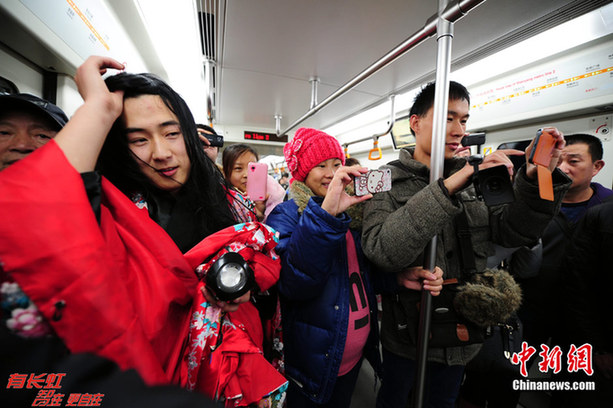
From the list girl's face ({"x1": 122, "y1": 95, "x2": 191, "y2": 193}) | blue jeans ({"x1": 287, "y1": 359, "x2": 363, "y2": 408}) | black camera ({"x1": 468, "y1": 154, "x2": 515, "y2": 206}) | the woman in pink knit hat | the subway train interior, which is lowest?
blue jeans ({"x1": 287, "y1": 359, "x2": 363, "y2": 408})

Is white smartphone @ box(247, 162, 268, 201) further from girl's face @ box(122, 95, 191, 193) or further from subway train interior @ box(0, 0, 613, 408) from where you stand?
girl's face @ box(122, 95, 191, 193)

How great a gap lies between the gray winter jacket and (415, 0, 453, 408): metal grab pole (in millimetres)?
93

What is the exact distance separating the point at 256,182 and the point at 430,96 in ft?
4.16

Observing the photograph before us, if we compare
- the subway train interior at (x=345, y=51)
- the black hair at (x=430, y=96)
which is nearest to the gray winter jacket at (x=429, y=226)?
the black hair at (x=430, y=96)

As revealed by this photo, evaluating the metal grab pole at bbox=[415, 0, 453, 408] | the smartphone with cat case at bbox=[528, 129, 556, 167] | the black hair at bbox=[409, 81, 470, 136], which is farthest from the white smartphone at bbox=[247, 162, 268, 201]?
the smartphone with cat case at bbox=[528, 129, 556, 167]

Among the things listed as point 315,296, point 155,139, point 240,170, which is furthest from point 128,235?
point 240,170

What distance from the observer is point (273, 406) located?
652mm

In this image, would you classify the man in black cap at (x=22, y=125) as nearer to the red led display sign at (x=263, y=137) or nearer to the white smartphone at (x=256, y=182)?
the white smartphone at (x=256, y=182)

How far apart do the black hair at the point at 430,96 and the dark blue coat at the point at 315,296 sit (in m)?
0.76

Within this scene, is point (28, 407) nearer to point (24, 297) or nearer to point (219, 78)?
point (24, 297)

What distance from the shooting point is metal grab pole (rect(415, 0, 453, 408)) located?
2.73 ft

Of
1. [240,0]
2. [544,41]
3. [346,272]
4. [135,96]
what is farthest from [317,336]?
[544,41]

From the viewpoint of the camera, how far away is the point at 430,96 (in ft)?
3.74

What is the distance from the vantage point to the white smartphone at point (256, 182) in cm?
178
